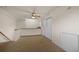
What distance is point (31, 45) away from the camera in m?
1.53

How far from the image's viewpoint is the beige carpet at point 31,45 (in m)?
1.51

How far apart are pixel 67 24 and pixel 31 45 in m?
0.43

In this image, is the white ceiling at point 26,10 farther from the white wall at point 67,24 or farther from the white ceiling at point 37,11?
the white wall at point 67,24

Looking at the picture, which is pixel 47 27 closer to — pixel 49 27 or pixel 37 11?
pixel 49 27

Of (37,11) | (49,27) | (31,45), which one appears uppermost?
(37,11)

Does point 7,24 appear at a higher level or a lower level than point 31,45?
higher

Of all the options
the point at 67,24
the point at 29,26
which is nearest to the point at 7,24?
the point at 29,26

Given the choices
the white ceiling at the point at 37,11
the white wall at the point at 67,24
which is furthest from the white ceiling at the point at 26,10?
the white wall at the point at 67,24

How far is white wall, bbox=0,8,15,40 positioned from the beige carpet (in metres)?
0.10

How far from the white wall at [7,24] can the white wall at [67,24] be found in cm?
44

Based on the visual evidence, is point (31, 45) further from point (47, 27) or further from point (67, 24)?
point (67, 24)

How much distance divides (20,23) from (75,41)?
59 centimetres
